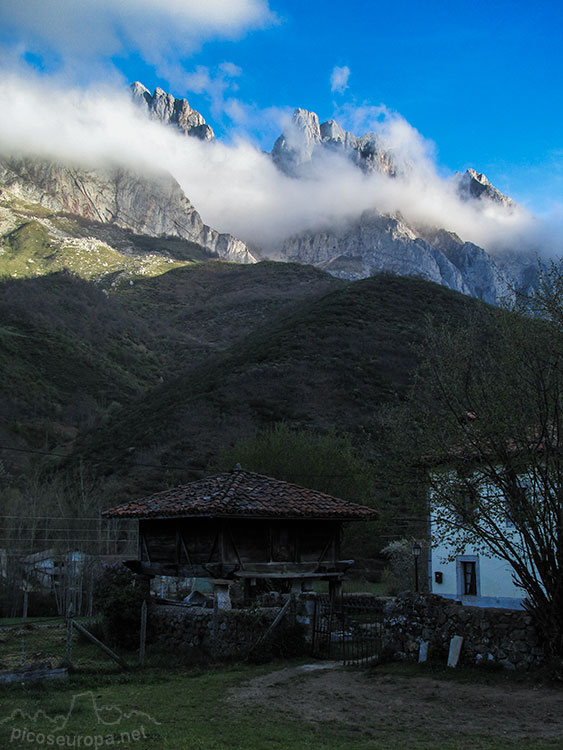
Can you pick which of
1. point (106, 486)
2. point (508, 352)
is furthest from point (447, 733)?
point (106, 486)

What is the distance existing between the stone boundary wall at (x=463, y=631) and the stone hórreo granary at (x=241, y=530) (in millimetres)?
4232

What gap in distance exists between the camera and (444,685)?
10.9 m

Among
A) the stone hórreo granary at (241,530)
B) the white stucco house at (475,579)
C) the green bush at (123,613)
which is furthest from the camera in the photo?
the white stucco house at (475,579)

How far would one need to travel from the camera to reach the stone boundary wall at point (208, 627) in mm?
14320

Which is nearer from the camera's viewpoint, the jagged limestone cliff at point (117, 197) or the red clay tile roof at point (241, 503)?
the red clay tile roof at point (241, 503)

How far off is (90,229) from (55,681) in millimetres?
156764

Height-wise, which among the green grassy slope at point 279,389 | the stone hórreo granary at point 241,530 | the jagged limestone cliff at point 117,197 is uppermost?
the jagged limestone cliff at point 117,197

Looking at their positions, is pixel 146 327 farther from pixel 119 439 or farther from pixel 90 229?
pixel 90 229
